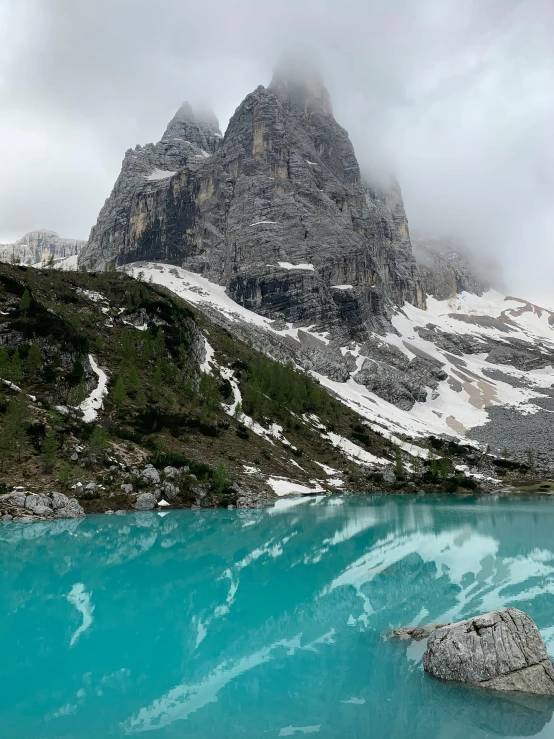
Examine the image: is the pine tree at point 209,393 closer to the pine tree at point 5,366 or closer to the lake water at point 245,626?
the pine tree at point 5,366

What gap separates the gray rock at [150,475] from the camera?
171 ft

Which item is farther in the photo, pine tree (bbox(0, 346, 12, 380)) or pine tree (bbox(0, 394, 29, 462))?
pine tree (bbox(0, 346, 12, 380))

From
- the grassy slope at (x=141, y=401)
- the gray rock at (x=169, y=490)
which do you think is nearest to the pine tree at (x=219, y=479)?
the grassy slope at (x=141, y=401)

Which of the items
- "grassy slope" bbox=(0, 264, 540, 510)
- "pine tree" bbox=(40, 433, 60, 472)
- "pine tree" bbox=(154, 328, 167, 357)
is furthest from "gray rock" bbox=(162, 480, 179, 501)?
"pine tree" bbox=(154, 328, 167, 357)

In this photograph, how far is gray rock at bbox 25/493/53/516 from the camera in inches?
1666

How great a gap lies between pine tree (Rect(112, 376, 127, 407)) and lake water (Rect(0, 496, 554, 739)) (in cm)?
2894

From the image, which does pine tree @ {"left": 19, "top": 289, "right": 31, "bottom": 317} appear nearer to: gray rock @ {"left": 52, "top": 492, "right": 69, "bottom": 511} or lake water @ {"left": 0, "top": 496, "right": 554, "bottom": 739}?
gray rock @ {"left": 52, "top": 492, "right": 69, "bottom": 511}

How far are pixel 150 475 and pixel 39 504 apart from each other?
12.1 metres

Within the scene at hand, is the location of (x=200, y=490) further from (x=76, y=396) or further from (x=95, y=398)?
(x=95, y=398)

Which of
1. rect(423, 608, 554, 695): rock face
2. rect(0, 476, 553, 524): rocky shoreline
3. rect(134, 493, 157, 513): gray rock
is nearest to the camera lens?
rect(423, 608, 554, 695): rock face

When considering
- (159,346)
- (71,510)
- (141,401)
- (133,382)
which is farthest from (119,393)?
(71,510)

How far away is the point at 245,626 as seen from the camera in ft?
61.4

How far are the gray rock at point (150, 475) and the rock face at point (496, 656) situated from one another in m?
41.4

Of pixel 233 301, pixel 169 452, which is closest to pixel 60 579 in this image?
pixel 169 452
